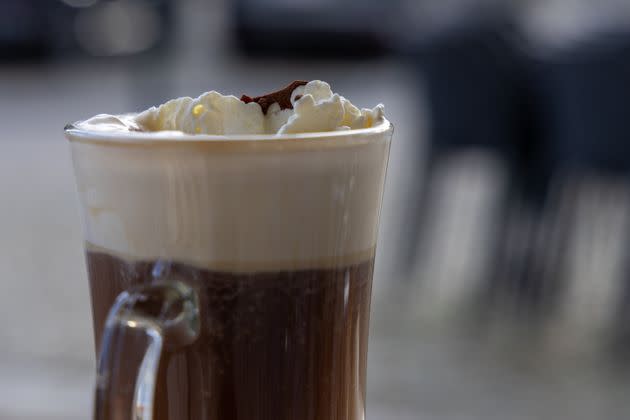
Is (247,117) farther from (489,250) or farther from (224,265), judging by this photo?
(489,250)

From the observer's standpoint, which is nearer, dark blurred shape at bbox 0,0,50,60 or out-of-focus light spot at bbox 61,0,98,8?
dark blurred shape at bbox 0,0,50,60

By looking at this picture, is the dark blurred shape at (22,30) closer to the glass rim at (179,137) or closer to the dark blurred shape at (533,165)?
the dark blurred shape at (533,165)

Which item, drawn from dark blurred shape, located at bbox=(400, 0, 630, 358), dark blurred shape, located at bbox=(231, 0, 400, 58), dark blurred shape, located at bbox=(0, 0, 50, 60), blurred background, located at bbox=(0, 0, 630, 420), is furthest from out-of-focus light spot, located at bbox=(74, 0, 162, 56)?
dark blurred shape, located at bbox=(400, 0, 630, 358)

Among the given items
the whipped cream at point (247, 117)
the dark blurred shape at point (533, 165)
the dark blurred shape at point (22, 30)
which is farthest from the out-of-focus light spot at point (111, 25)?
the whipped cream at point (247, 117)

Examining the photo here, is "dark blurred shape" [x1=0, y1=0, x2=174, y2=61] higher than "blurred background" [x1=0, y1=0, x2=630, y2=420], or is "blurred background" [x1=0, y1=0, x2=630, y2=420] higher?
"dark blurred shape" [x1=0, y1=0, x2=174, y2=61]

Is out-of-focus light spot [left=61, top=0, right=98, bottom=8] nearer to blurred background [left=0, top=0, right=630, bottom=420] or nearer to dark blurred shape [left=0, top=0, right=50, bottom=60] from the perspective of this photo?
dark blurred shape [left=0, top=0, right=50, bottom=60]

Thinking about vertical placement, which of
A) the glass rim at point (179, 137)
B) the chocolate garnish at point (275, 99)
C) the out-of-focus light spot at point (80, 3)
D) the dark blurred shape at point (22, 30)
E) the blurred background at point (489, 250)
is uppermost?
the out-of-focus light spot at point (80, 3)

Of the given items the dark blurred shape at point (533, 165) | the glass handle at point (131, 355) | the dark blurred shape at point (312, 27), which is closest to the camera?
the glass handle at point (131, 355)

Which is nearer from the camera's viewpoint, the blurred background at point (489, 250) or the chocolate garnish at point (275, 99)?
the chocolate garnish at point (275, 99)
